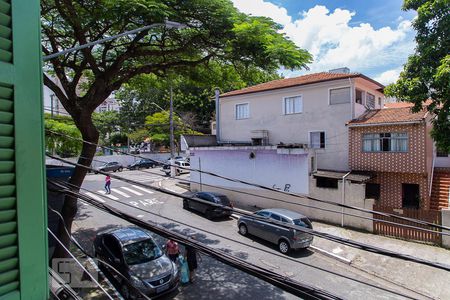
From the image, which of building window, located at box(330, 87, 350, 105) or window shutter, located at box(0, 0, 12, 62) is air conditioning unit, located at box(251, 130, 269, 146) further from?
window shutter, located at box(0, 0, 12, 62)

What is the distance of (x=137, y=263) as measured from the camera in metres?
9.84

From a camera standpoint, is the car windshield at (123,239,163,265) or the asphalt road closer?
the asphalt road

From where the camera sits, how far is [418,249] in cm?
1336

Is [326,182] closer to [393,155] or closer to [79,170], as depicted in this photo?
[393,155]

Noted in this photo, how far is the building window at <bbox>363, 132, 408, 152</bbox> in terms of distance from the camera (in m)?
17.5

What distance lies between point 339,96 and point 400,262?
35.9ft

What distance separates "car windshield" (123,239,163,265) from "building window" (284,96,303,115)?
14.9 metres

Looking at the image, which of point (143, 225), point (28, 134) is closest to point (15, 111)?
point (28, 134)

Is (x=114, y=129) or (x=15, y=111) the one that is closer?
(x=15, y=111)

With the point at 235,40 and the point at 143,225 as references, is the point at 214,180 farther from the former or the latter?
the point at 143,225

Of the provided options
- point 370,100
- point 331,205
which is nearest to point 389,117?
point 370,100

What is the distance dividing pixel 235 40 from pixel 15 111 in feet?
26.5

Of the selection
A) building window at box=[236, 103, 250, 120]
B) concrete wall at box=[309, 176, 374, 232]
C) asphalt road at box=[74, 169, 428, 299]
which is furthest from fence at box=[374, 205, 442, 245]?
building window at box=[236, 103, 250, 120]

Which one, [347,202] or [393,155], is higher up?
[393,155]
